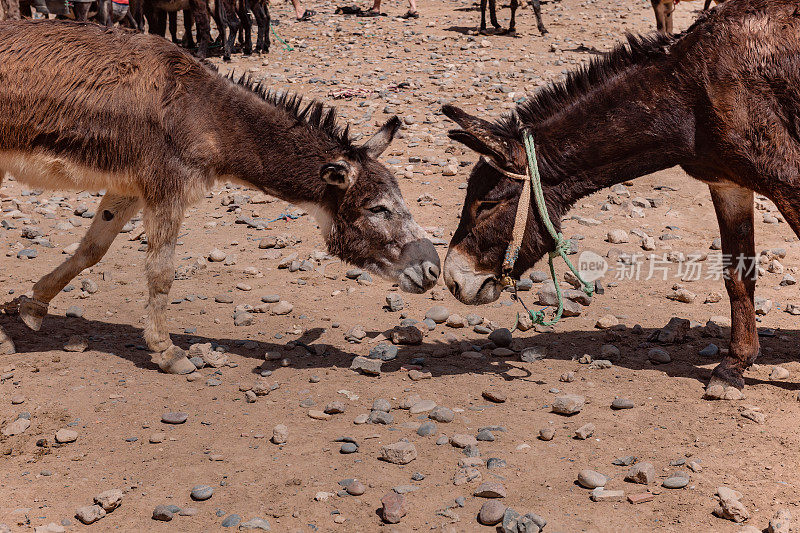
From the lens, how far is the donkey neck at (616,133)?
4660 millimetres

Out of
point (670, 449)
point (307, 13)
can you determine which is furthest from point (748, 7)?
point (307, 13)

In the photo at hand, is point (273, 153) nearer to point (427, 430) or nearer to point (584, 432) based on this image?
point (427, 430)

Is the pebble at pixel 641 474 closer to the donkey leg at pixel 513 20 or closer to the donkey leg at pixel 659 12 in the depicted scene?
the donkey leg at pixel 659 12

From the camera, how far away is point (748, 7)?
181 inches

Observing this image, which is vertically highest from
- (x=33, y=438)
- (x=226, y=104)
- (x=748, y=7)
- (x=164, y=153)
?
(x=748, y=7)

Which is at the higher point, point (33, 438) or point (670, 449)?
point (670, 449)

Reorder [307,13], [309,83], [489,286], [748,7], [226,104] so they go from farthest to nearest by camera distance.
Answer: [307,13] < [309,83] < [226,104] < [489,286] < [748,7]

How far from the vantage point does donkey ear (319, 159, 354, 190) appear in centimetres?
523

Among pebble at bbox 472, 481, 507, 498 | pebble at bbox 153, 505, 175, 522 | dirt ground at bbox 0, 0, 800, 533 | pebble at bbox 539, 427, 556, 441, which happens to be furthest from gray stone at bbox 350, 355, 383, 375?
A: pebble at bbox 153, 505, 175, 522

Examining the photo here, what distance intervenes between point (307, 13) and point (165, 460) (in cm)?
1849

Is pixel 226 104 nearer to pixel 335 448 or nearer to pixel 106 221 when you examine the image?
pixel 106 221

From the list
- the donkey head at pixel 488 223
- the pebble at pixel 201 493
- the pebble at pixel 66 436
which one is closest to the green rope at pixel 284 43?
the donkey head at pixel 488 223

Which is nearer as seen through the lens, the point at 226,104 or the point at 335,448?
the point at 335,448

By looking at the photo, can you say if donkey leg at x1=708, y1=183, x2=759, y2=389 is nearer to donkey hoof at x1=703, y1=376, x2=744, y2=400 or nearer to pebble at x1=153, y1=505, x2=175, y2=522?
donkey hoof at x1=703, y1=376, x2=744, y2=400
